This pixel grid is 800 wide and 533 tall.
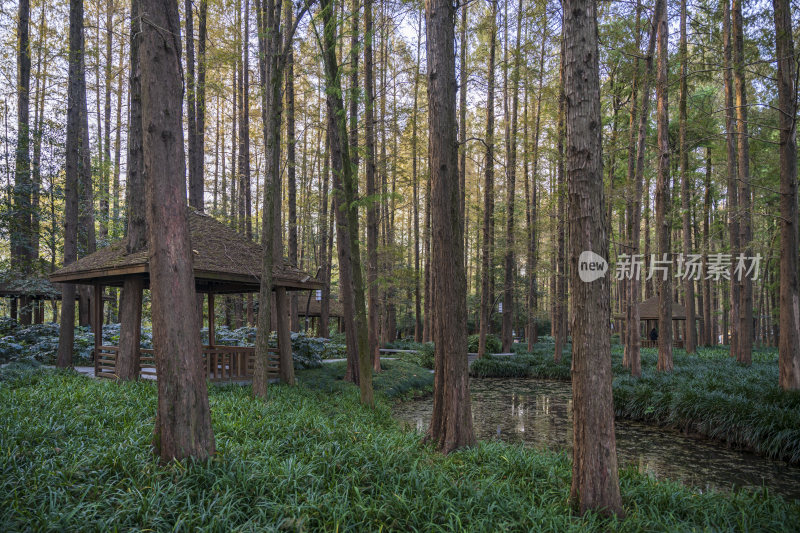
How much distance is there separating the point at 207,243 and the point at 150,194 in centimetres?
682

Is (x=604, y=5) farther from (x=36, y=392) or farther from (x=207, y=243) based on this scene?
(x=36, y=392)

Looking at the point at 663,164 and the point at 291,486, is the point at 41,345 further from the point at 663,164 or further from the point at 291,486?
the point at 663,164

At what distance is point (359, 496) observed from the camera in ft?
12.5

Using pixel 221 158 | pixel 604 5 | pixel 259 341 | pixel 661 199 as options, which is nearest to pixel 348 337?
pixel 259 341

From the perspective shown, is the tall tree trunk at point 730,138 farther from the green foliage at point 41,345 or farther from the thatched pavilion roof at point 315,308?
the green foliage at point 41,345

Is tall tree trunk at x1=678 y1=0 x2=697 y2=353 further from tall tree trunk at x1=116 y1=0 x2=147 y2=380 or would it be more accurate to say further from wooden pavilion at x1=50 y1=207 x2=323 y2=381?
tall tree trunk at x1=116 y1=0 x2=147 y2=380

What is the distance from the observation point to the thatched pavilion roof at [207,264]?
9.33m

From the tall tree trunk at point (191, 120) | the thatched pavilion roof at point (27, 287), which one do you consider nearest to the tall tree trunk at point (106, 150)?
the thatched pavilion roof at point (27, 287)

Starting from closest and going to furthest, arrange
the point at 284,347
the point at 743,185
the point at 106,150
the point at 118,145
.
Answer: the point at 284,347
the point at 743,185
the point at 106,150
the point at 118,145

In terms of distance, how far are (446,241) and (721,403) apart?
7220 mm

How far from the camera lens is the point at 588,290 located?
12.8 feet
